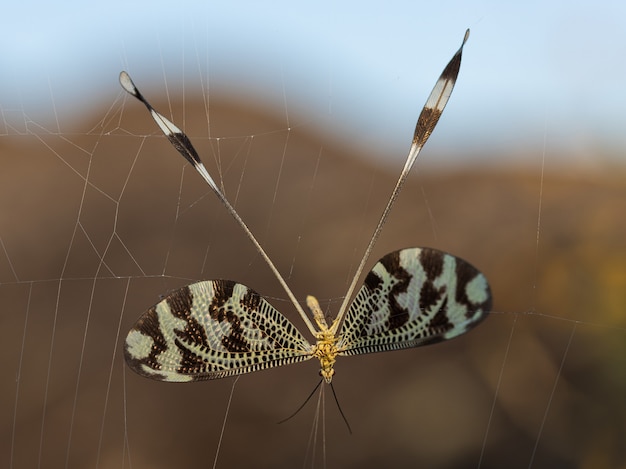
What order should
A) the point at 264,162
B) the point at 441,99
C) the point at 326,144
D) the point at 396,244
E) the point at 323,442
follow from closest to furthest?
the point at 441,99, the point at 323,442, the point at 396,244, the point at 264,162, the point at 326,144

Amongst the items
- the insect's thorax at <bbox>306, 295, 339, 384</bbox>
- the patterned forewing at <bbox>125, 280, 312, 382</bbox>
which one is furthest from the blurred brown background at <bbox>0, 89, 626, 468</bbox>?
the patterned forewing at <bbox>125, 280, 312, 382</bbox>

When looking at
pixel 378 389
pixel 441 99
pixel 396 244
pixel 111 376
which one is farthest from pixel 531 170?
pixel 441 99

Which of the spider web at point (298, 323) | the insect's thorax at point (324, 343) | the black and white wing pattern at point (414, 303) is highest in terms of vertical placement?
the black and white wing pattern at point (414, 303)

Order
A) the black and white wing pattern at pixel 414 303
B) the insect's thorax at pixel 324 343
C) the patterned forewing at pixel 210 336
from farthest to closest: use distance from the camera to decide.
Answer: the insect's thorax at pixel 324 343 → the patterned forewing at pixel 210 336 → the black and white wing pattern at pixel 414 303

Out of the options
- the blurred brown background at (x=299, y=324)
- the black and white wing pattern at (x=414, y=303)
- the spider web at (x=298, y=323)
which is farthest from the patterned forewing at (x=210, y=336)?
the blurred brown background at (x=299, y=324)

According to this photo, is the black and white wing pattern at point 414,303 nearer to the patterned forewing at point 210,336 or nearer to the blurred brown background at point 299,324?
the patterned forewing at point 210,336

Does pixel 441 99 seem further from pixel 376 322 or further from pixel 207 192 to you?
pixel 207 192

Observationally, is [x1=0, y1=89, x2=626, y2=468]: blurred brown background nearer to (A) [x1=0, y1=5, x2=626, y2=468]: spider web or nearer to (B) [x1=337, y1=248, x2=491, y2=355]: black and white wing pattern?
(A) [x1=0, y1=5, x2=626, y2=468]: spider web

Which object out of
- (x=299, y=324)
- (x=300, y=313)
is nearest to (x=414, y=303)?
(x=300, y=313)

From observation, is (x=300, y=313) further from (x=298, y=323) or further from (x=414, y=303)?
(x=298, y=323)
